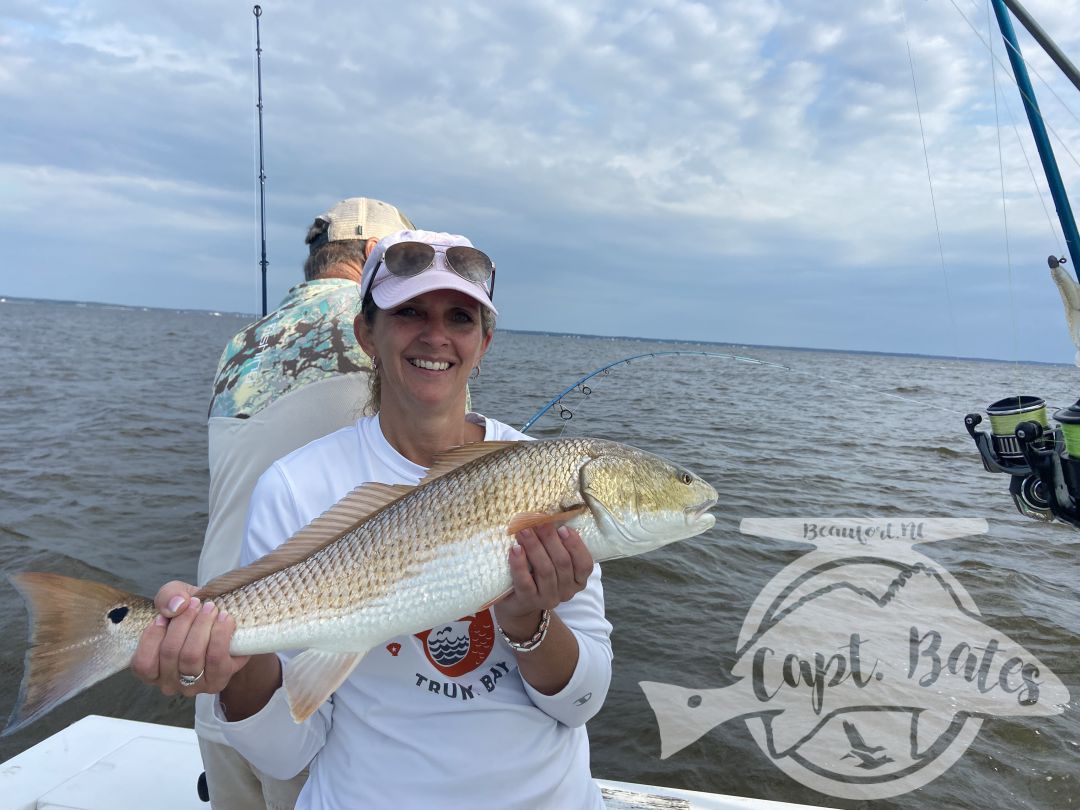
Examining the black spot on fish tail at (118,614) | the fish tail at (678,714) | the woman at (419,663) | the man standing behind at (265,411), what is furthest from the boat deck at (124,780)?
the fish tail at (678,714)

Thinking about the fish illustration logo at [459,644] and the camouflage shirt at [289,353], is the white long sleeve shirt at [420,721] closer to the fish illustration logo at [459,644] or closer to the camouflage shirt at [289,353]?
the fish illustration logo at [459,644]

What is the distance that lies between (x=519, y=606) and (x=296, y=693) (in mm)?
676

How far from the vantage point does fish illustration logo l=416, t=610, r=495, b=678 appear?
6.62 ft

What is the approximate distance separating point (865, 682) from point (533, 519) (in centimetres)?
541

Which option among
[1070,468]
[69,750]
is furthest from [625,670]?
[69,750]

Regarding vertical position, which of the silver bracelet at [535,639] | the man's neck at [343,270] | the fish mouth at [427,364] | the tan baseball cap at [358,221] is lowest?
the silver bracelet at [535,639]

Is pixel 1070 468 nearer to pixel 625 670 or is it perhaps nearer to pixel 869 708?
pixel 869 708

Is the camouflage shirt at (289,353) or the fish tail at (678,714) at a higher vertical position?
the camouflage shirt at (289,353)

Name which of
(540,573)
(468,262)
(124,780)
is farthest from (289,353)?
(124,780)

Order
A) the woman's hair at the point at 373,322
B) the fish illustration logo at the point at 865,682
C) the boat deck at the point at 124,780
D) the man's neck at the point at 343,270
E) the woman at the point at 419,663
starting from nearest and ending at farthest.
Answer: the woman at the point at 419,663, the woman's hair at the point at 373,322, the boat deck at the point at 124,780, the man's neck at the point at 343,270, the fish illustration logo at the point at 865,682

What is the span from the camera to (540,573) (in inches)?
75.4

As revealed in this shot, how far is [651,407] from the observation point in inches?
704

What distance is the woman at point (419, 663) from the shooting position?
6.17 ft

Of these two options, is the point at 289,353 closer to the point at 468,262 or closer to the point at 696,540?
the point at 468,262
